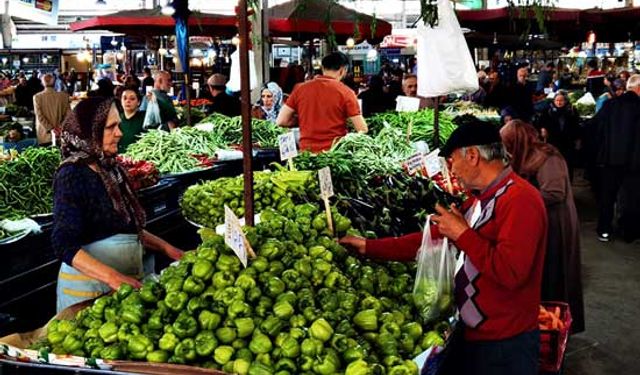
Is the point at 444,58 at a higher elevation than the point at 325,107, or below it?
higher

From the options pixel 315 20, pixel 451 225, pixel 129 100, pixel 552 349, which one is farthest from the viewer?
pixel 315 20

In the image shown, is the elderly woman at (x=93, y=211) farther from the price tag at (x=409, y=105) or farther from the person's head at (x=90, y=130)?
the price tag at (x=409, y=105)

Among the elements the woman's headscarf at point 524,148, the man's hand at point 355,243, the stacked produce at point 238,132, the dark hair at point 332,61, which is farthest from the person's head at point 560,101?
the man's hand at point 355,243

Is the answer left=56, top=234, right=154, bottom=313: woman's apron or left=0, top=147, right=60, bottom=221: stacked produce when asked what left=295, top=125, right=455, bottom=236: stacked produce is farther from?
left=0, top=147, right=60, bottom=221: stacked produce

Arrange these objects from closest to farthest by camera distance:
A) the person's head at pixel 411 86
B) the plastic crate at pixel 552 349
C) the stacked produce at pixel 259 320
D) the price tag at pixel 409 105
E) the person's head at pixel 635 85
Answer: the stacked produce at pixel 259 320 < the plastic crate at pixel 552 349 < the person's head at pixel 635 85 < the price tag at pixel 409 105 < the person's head at pixel 411 86

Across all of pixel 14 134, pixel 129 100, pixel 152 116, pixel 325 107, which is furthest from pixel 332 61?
pixel 14 134

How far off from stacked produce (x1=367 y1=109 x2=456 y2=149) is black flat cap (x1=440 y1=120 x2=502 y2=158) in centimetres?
390

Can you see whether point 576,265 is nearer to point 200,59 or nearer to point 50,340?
point 50,340

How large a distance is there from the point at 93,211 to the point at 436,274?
160 cm

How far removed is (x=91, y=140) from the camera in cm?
332

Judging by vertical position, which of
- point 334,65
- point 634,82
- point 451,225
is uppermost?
point 334,65

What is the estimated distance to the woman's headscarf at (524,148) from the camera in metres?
4.94

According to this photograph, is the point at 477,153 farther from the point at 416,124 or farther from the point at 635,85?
the point at 635,85

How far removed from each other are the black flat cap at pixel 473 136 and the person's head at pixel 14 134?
30.7 feet
